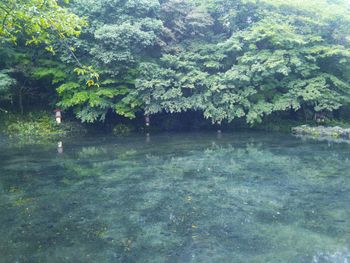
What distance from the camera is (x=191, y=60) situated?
14586 mm

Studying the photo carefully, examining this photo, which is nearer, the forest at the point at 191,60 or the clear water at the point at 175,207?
the clear water at the point at 175,207

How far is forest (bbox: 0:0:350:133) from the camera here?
13.5m

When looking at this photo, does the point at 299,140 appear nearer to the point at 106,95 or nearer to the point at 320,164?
the point at 320,164

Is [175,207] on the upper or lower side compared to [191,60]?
lower

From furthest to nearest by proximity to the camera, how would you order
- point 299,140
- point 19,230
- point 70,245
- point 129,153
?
point 299,140 → point 129,153 → point 19,230 → point 70,245

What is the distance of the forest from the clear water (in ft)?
16.4

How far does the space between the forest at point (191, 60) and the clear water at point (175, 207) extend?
4.99 metres

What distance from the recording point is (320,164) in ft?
25.4

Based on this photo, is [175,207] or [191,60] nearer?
[175,207]

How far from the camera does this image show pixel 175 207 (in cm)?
480

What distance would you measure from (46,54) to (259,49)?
912cm

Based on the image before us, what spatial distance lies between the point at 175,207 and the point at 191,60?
10609 mm

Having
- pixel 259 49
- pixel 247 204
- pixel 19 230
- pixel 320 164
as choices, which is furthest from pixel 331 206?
pixel 259 49

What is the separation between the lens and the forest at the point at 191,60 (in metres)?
13.5
